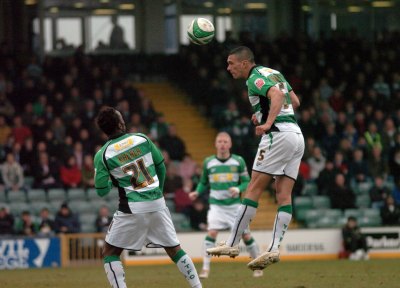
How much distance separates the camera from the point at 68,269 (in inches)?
862

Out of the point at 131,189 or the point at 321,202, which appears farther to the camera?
the point at 321,202

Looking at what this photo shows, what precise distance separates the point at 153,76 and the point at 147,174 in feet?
72.9

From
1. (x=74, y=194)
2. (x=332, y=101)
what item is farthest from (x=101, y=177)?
(x=332, y=101)

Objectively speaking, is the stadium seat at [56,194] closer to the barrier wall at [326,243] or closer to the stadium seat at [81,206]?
the stadium seat at [81,206]

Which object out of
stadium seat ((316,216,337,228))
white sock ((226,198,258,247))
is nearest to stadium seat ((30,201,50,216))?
stadium seat ((316,216,337,228))

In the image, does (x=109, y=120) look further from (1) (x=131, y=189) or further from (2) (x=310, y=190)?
(2) (x=310, y=190)

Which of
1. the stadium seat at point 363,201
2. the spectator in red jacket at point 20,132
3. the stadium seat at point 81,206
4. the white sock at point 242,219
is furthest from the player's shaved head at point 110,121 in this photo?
the stadium seat at point 363,201

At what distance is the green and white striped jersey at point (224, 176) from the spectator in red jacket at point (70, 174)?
725 centimetres

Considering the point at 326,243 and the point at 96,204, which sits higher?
the point at 96,204

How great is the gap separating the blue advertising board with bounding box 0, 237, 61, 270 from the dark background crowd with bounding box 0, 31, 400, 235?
1.71 ft

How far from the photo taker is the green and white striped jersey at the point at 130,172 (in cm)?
1167

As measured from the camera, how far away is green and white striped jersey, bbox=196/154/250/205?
18484 mm

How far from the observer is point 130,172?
1172cm

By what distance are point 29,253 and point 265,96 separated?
1165 cm
